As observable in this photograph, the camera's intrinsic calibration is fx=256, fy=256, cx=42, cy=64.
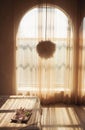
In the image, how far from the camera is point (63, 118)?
5.00 meters

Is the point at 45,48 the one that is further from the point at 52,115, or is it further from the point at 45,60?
the point at 52,115

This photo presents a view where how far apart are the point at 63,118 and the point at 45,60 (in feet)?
5.03

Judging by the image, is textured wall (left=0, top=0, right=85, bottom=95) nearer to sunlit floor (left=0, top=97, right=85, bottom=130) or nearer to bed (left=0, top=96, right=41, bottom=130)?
sunlit floor (left=0, top=97, right=85, bottom=130)

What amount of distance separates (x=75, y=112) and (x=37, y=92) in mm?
1075

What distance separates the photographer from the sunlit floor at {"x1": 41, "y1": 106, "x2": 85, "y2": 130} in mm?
4496

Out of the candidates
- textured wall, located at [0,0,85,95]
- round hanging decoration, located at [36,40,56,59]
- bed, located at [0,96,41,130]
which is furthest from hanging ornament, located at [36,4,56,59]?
bed, located at [0,96,41,130]

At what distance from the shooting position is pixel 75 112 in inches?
212

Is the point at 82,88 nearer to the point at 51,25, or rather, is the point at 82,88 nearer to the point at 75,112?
the point at 75,112

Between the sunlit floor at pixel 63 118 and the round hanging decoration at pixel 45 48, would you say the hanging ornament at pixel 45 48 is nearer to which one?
the round hanging decoration at pixel 45 48

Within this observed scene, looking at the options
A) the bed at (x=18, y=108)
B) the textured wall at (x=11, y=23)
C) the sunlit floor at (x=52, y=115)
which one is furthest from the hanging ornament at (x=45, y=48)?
the bed at (x=18, y=108)

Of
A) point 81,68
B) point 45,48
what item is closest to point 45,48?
point 45,48

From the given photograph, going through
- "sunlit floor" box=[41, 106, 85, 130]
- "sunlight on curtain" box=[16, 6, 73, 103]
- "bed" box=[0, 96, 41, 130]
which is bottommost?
"sunlit floor" box=[41, 106, 85, 130]

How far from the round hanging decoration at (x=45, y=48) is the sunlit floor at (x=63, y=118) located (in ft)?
4.01

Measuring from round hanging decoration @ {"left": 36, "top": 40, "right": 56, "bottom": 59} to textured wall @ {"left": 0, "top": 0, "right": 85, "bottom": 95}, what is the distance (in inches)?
22.8
